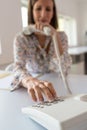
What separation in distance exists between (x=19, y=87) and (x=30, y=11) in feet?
1.94

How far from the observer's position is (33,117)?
0.53 meters

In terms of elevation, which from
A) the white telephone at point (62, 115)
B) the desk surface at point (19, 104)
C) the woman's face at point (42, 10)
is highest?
the woman's face at point (42, 10)

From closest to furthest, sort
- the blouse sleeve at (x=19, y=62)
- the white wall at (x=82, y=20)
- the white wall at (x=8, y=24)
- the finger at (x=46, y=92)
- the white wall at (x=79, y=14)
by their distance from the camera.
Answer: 1. the finger at (x=46, y=92)
2. the blouse sleeve at (x=19, y=62)
3. the white wall at (x=8, y=24)
4. the white wall at (x=79, y=14)
5. the white wall at (x=82, y=20)

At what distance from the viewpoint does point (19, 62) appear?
1057mm

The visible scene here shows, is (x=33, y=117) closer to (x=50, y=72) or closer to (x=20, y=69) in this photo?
(x=20, y=69)

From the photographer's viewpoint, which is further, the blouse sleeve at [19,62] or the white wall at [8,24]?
the white wall at [8,24]

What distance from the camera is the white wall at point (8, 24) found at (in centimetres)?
216

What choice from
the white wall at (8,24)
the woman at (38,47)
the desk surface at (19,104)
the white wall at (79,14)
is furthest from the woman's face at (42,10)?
the white wall at (79,14)

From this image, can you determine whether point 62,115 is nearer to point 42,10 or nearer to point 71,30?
point 42,10

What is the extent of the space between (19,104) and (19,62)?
40cm

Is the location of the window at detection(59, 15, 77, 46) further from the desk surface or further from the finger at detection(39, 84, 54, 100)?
the finger at detection(39, 84, 54, 100)

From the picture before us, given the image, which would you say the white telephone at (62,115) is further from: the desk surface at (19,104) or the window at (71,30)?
the window at (71,30)

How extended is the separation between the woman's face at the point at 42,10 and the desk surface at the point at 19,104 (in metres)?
0.38

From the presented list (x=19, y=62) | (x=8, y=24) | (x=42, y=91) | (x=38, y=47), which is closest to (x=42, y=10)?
(x=38, y=47)
